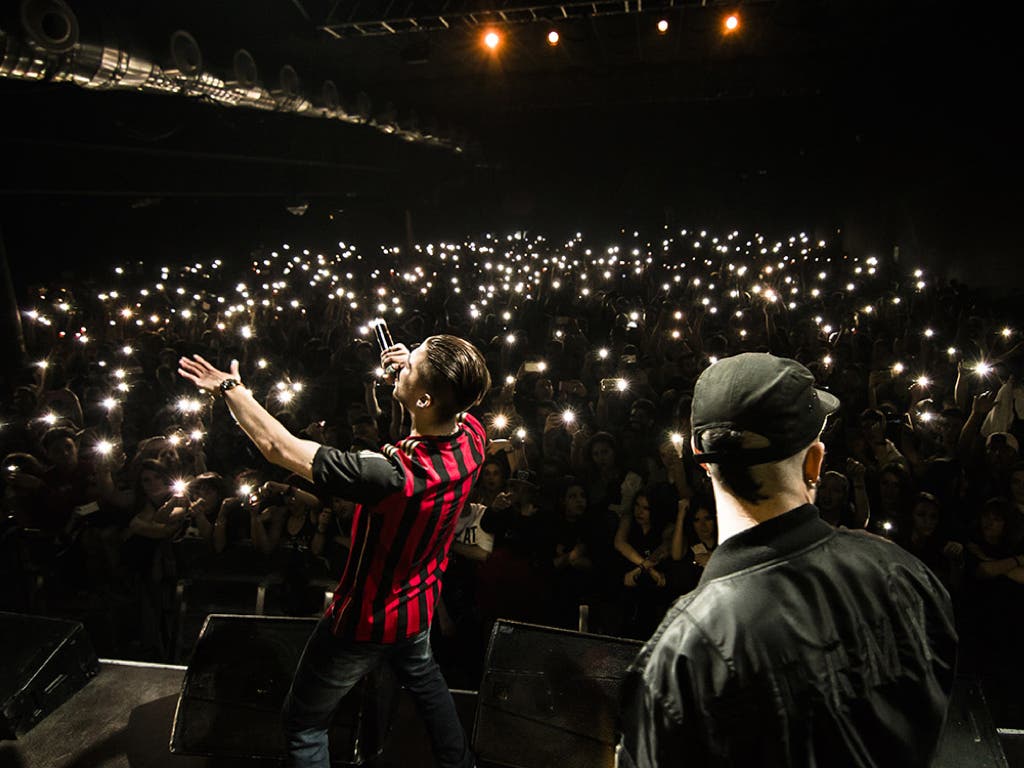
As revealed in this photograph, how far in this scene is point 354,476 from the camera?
71.3 inches

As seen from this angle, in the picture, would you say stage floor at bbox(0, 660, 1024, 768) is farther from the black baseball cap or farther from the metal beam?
the metal beam

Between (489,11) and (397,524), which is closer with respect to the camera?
(397,524)

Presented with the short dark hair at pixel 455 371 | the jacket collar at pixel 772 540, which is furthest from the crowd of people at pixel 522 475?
the jacket collar at pixel 772 540

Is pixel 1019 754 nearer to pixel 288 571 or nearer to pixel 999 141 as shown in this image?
pixel 288 571

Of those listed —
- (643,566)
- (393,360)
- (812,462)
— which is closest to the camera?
(812,462)

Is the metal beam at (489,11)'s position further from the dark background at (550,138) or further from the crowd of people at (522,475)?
the crowd of people at (522,475)

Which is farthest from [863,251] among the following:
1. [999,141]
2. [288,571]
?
[288,571]

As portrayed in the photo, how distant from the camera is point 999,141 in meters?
10.2

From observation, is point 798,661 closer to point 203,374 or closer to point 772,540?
point 772,540

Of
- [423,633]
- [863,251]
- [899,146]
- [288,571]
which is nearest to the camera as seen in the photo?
[423,633]

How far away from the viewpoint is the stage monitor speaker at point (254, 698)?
266 centimetres

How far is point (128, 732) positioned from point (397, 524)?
225 cm

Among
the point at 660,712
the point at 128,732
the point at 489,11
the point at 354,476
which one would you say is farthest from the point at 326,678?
the point at 489,11

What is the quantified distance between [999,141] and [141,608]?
14402 mm
